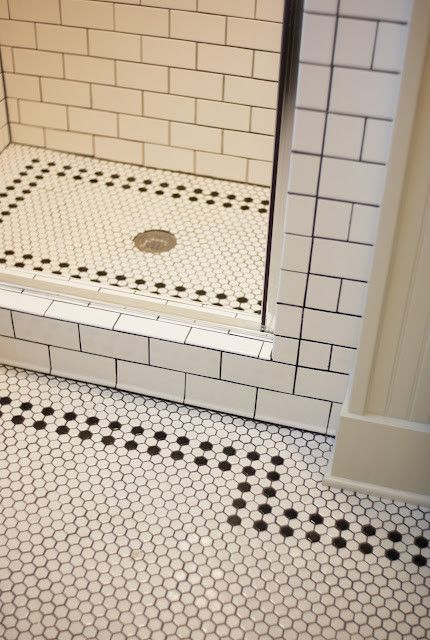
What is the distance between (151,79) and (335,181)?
148 centimetres

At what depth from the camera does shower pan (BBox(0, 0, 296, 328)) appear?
8.93 ft

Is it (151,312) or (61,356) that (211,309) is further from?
(61,356)

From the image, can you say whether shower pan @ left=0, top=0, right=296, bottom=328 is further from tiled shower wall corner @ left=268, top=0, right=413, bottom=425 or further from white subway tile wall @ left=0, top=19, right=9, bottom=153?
tiled shower wall corner @ left=268, top=0, right=413, bottom=425

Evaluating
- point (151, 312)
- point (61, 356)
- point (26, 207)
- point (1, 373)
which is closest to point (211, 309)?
point (151, 312)

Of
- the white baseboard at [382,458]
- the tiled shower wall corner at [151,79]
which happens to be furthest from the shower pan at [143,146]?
the white baseboard at [382,458]

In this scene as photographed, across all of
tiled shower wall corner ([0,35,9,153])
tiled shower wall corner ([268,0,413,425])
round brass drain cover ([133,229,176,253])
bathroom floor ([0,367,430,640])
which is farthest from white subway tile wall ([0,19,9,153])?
tiled shower wall corner ([268,0,413,425])

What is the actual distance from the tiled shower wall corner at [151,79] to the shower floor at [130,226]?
9 centimetres

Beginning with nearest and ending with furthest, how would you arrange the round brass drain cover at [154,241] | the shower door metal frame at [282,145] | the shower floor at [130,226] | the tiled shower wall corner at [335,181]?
the tiled shower wall corner at [335,181], the shower door metal frame at [282,145], the shower floor at [130,226], the round brass drain cover at [154,241]

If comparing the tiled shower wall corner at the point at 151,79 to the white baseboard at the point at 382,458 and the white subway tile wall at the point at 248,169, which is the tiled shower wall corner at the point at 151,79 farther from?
the white baseboard at the point at 382,458

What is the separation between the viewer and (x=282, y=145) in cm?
187

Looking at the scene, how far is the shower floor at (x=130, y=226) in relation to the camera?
8.64ft

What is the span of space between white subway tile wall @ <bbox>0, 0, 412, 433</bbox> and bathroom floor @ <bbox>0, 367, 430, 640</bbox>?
0.12m

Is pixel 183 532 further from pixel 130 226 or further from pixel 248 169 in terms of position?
pixel 248 169

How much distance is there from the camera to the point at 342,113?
1.67 m
